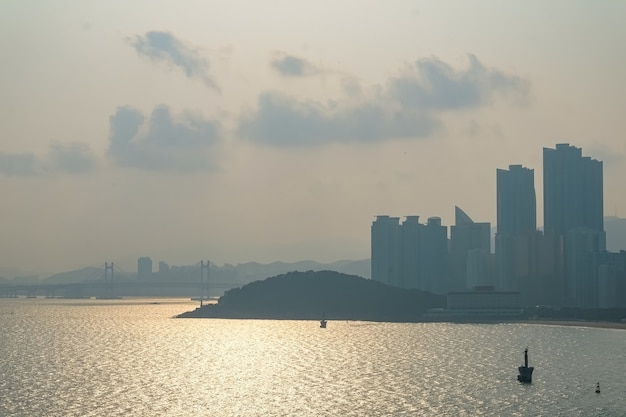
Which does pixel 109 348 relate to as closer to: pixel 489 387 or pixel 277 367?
pixel 277 367

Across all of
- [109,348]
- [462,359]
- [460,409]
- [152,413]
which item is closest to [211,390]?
[152,413]

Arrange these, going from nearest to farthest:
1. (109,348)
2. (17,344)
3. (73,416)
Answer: (73,416)
(109,348)
(17,344)

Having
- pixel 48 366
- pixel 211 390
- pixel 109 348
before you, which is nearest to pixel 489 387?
pixel 211 390

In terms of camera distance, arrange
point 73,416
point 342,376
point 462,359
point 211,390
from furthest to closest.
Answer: point 462,359 < point 342,376 < point 211,390 < point 73,416

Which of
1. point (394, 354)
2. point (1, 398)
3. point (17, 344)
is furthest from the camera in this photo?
point (17, 344)

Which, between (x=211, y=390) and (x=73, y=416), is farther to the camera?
(x=211, y=390)

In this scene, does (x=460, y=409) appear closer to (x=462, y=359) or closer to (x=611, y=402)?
(x=611, y=402)
